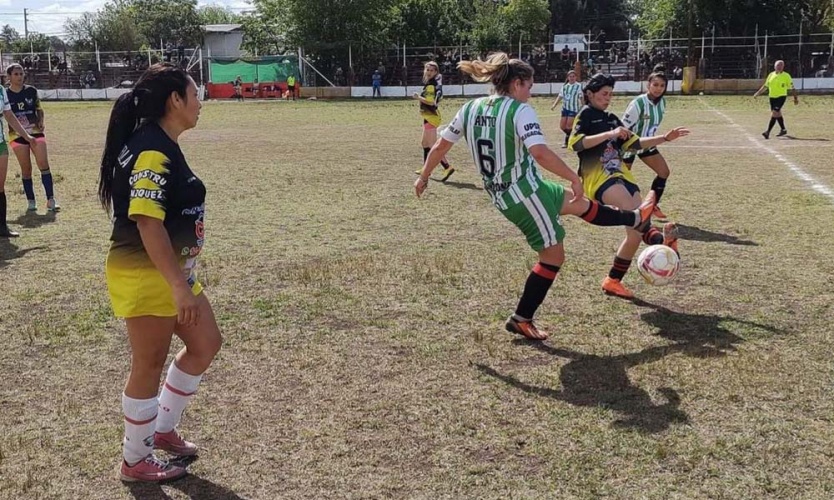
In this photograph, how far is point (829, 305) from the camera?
6418mm

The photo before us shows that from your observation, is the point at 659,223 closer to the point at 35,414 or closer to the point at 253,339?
the point at 253,339

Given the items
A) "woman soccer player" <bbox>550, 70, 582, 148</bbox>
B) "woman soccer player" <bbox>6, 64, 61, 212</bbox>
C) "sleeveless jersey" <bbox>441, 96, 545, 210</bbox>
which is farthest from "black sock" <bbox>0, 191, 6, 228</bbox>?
"woman soccer player" <bbox>550, 70, 582, 148</bbox>

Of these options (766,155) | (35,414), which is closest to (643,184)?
(766,155)

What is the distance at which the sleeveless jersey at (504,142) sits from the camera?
544cm

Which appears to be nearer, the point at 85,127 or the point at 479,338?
the point at 479,338

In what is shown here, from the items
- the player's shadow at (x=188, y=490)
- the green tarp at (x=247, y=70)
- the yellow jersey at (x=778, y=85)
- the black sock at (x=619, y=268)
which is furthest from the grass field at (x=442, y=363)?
the green tarp at (x=247, y=70)

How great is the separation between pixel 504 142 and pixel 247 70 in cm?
4657

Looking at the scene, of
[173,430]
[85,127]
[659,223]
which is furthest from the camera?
[85,127]

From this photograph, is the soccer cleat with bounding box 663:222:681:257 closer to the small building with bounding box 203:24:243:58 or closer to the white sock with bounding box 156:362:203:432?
the white sock with bounding box 156:362:203:432

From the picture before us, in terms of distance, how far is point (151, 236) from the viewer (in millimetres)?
3268

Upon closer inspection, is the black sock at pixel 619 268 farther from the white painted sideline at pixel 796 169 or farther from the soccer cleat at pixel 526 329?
the white painted sideline at pixel 796 169

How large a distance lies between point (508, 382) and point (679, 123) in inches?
867

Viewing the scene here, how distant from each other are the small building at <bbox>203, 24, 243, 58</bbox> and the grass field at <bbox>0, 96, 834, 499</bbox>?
242 feet

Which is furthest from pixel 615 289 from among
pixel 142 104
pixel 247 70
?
pixel 247 70
